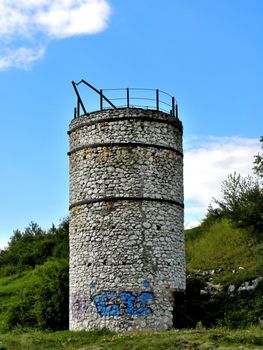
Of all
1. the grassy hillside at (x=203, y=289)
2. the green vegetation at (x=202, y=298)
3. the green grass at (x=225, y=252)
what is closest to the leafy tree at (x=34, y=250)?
the green vegetation at (x=202, y=298)

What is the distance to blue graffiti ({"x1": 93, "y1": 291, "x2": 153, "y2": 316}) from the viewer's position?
2017 centimetres

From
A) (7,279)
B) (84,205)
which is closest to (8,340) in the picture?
(84,205)

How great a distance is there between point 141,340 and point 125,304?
2466 millimetres

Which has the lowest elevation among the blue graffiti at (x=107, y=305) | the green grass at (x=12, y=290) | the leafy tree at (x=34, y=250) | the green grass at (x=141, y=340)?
the green grass at (x=141, y=340)

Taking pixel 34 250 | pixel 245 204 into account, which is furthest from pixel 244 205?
pixel 34 250

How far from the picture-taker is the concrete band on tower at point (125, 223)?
2036 centimetres

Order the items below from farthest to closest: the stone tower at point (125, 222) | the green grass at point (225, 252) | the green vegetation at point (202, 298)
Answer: the green grass at point (225, 252), the stone tower at point (125, 222), the green vegetation at point (202, 298)

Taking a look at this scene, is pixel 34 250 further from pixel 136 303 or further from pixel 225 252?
pixel 136 303

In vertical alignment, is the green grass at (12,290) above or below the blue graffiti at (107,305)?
above

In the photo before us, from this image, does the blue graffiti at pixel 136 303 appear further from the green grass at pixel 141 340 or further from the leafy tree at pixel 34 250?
the leafy tree at pixel 34 250

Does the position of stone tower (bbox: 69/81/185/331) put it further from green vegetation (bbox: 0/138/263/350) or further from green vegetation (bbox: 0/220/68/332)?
green vegetation (bbox: 0/220/68/332)

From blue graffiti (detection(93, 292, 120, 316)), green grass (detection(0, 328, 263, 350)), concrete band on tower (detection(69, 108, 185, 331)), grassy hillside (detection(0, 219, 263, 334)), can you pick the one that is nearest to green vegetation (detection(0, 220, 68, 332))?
grassy hillside (detection(0, 219, 263, 334))

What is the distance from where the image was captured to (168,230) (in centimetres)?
2117

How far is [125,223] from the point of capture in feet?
67.8
